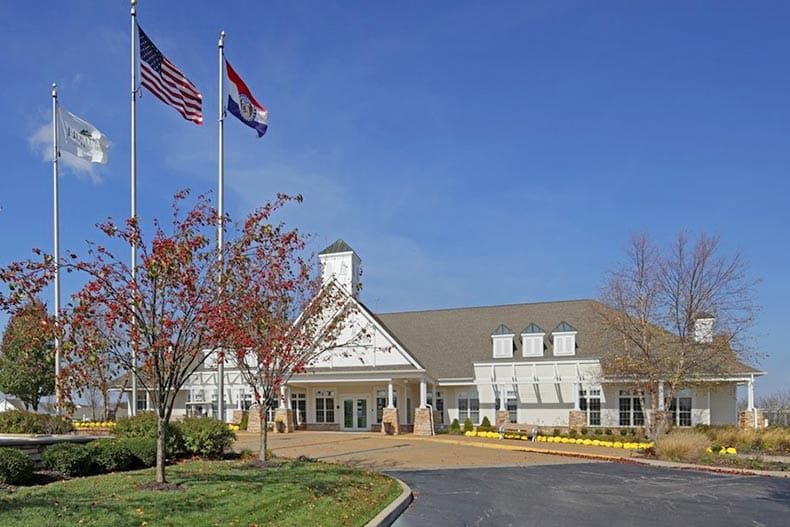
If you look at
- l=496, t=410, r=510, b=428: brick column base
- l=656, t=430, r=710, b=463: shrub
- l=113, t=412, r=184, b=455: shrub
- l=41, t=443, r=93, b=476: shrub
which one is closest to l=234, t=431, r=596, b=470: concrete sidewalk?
l=656, t=430, r=710, b=463: shrub

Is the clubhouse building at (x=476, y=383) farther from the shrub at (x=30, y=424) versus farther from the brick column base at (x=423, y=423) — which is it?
the shrub at (x=30, y=424)

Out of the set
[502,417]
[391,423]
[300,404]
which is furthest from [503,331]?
[300,404]

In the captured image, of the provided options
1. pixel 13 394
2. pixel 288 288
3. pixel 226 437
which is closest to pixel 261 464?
pixel 226 437

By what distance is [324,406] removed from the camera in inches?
1489

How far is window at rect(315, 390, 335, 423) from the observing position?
3766 centimetres

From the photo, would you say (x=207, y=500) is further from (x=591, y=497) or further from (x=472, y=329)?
(x=472, y=329)

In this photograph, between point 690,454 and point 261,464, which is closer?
point 261,464

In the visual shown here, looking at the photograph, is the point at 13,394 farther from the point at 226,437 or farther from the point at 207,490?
the point at 207,490

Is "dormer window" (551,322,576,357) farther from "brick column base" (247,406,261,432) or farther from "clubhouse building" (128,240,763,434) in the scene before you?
"brick column base" (247,406,261,432)

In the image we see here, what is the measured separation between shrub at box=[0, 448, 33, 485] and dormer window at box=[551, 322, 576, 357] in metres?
28.2

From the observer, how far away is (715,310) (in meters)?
29.5

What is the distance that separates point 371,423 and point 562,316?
496 inches

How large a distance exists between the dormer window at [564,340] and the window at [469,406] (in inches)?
201

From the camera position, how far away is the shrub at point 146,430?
57.2 ft
